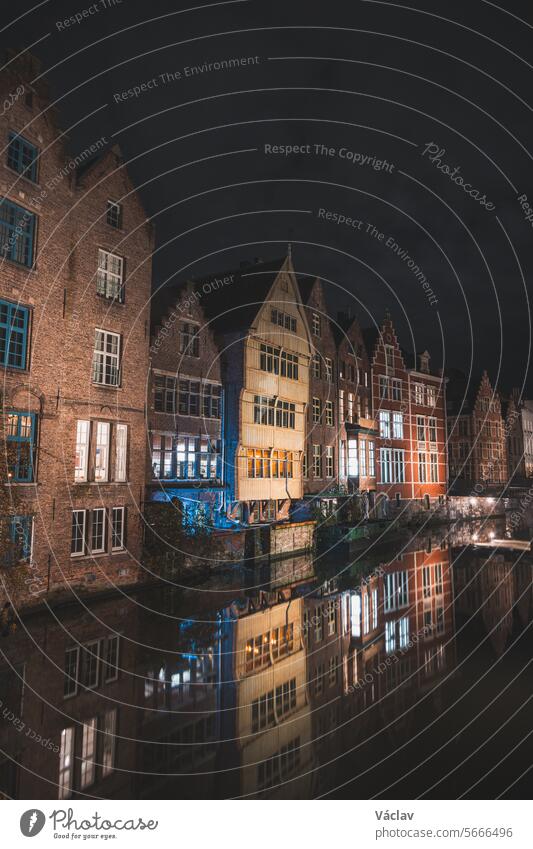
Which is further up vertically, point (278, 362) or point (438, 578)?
point (278, 362)

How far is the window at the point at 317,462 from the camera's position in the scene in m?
38.2

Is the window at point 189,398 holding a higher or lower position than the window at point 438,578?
higher

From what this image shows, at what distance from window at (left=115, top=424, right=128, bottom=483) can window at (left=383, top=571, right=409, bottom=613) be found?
11751mm

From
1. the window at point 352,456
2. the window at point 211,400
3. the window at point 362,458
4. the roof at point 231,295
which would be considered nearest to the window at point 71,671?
the window at point 211,400

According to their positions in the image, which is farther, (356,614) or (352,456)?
(352,456)

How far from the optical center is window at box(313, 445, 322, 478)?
38156mm

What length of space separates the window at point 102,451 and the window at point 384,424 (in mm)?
32049

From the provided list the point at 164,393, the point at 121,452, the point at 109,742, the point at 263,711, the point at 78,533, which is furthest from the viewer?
the point at 164,393

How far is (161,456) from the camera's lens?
84.6ft

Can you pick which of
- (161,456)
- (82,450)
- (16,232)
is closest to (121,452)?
(82,450)

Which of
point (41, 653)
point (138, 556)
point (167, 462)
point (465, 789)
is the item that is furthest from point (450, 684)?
point (167, 462)

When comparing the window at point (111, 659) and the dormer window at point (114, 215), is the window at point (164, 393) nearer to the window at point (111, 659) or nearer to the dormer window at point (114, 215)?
the dormer window at point (114, 215)

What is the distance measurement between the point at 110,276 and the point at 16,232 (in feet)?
14.4

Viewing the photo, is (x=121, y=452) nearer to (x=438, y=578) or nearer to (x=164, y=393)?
(x=164, y=393)
